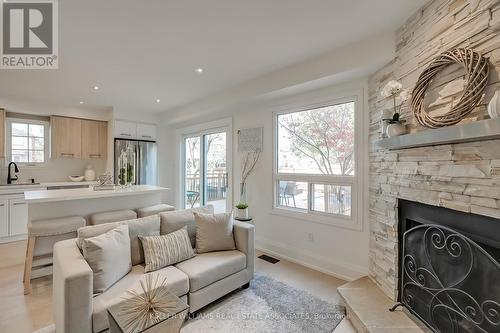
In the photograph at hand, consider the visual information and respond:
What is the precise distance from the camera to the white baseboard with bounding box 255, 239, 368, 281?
2.85 metres

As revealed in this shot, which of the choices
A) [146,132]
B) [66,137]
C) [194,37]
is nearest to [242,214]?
[194,37]

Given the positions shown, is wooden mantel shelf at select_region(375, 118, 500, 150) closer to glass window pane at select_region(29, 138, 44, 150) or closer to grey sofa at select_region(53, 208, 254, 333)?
grey sofa at select_region(53, 208, 254, 333)

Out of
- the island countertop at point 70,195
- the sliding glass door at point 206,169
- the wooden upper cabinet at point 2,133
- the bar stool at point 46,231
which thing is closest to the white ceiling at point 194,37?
the wooden upper cabinet at point 2,133

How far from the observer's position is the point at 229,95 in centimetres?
396

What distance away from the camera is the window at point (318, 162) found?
3.01 metres

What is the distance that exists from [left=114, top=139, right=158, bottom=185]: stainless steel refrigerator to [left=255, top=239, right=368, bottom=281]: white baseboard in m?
3.23

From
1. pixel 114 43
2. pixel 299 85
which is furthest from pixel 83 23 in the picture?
pixel 299 85

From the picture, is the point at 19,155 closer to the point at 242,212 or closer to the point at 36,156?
the point at 36,156

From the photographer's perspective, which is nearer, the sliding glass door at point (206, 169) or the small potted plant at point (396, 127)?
the small potted plant at point (396, 127)

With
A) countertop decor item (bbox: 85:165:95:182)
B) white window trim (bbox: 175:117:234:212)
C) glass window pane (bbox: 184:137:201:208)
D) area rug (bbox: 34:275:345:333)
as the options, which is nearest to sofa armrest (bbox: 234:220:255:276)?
area rug (bbox: 34:275:345:333)

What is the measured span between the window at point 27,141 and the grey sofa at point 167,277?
4.07 metres

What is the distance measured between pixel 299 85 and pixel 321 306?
2.50m

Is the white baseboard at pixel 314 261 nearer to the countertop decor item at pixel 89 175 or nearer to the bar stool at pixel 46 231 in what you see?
the bar stool at pixel 46 231

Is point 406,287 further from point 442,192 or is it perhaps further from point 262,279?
point 262,279
